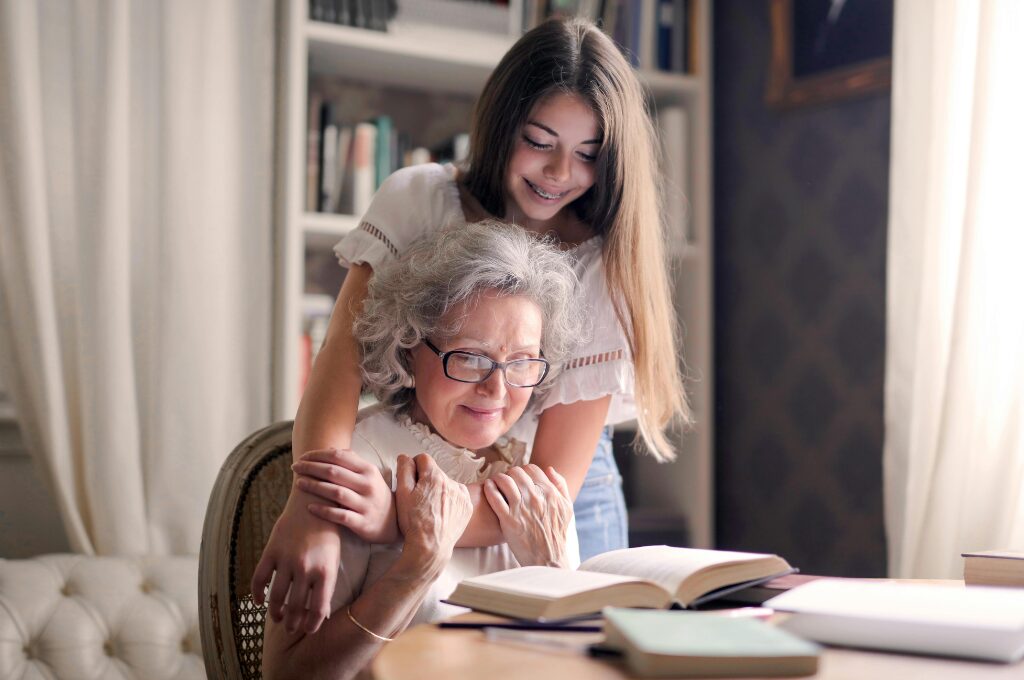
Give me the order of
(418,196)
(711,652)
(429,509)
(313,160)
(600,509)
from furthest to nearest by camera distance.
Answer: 1. (313,160)
2. (600,509)
3. (418,196)
4. (429,509)
5. (711,652)

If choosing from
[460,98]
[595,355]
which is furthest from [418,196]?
[460,98]

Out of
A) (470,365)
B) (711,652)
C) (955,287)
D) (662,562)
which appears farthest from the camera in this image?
(955,287)

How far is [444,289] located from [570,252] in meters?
0.32

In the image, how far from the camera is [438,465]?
57.6 inches

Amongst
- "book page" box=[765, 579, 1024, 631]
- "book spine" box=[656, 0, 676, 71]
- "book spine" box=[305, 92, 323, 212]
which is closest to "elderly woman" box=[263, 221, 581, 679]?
"book page" box=[765, 579, 1024, 631]

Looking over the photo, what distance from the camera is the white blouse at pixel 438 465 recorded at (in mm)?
1284

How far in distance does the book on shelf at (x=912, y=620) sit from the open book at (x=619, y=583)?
92 mm

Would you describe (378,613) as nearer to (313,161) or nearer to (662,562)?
(662,562)

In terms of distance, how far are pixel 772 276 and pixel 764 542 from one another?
0.78 meters

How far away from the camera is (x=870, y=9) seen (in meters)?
2.68

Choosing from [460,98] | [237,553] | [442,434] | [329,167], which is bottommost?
[237,553]

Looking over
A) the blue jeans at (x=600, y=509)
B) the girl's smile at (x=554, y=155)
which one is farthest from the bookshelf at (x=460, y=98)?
the girl's smile at (x=554, y=155)

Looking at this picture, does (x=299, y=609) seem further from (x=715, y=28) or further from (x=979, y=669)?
(x=715, y=28)

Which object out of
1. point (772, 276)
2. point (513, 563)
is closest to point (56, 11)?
point (513, 563)
